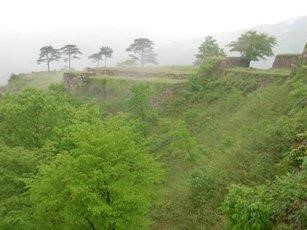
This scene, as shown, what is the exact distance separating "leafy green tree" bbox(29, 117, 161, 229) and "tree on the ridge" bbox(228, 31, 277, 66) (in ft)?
91.0

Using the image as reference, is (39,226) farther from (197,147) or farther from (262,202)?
(197,147)

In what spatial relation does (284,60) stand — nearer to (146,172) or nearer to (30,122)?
(30,122)

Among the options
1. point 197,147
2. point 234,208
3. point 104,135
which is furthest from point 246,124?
point 234,208

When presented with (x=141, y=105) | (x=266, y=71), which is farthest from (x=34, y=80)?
(x=266, y=71)

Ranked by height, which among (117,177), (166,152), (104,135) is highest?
(104,135)

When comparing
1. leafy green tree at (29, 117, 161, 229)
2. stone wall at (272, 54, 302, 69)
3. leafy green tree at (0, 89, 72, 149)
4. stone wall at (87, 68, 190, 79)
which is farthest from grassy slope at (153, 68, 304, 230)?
leafy green tree at (0, 89, 72, 149)

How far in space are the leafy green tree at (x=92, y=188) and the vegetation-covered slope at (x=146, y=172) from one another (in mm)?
41

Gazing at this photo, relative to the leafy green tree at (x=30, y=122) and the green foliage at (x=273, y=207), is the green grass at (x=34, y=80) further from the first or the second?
the green foliage at (x=273, y=207)

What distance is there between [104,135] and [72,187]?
2822 millimetres

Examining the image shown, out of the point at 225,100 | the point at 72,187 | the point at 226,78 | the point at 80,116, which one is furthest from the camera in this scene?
the point at 226,78

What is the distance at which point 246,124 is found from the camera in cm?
2908

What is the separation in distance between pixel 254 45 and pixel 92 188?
3078cm

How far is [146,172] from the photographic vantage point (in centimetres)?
1880

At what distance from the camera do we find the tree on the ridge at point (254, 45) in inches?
1647
